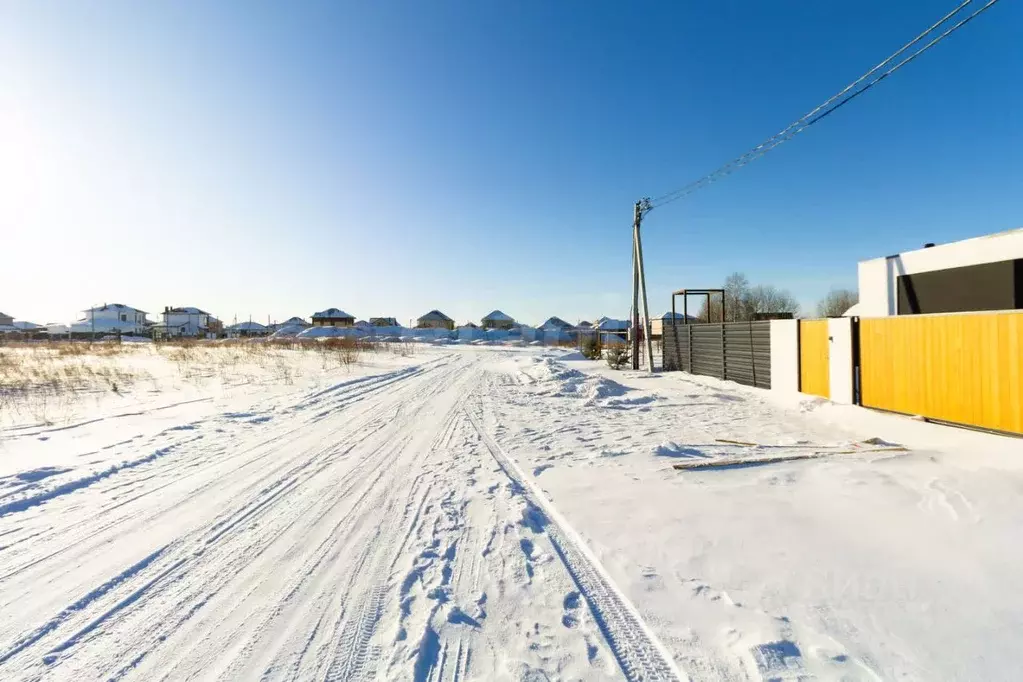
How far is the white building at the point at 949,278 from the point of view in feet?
41.8

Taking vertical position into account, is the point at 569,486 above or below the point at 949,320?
below

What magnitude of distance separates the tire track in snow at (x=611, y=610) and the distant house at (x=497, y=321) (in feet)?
287

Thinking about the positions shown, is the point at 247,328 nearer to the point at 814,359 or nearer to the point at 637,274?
the point at 637,274

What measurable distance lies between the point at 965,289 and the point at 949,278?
2.19ft

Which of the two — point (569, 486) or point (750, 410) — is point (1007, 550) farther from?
point (750, 410)

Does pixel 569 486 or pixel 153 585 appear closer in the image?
pixel 153 585

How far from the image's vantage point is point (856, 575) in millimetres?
3387

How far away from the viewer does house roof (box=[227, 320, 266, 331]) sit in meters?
93.6

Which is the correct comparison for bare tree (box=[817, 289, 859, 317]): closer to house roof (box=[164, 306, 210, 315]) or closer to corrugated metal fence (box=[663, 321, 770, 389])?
corrugated metal fence (box=[663, 321, 770, 389])

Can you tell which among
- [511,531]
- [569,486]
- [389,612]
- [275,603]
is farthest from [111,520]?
[569,486]

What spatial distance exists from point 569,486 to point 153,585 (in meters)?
3.87

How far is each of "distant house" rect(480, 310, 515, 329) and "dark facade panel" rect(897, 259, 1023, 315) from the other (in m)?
77.2

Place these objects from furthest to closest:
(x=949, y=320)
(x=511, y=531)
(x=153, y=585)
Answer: (x=949, y=320)
(x=511, y=531)
(x=153, y=585)

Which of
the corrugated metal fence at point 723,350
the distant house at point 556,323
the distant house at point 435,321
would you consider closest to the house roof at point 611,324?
the distant house at point 556,323
